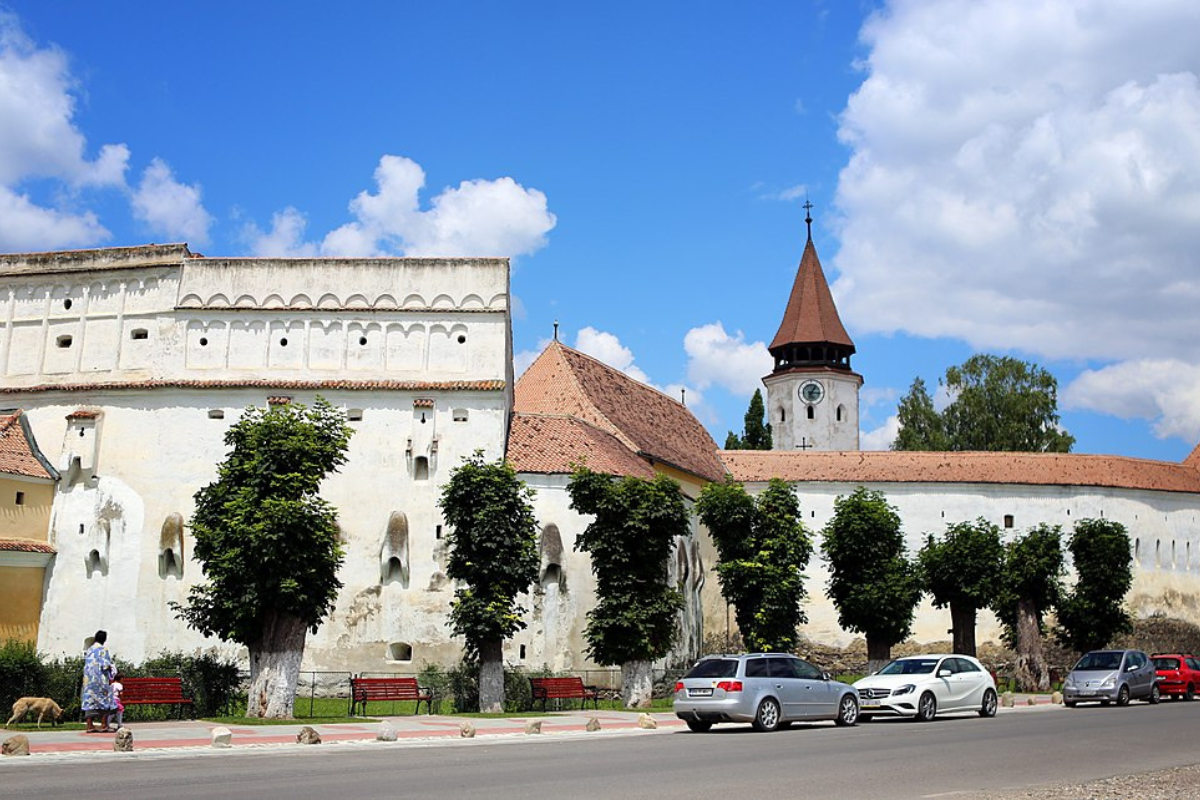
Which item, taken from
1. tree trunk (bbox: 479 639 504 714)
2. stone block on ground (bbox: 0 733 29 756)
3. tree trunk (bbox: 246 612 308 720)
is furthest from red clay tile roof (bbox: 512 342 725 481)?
stone block on ground (bbox: 0 733 29 756)

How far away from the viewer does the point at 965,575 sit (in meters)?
42.9

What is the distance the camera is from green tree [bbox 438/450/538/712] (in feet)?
97.6

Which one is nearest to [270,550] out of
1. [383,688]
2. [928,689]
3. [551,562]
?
[383,688]

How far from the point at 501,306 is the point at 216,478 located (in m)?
11.6

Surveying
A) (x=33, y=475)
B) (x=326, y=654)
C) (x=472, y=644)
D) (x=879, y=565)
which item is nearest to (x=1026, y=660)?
(x=879, y=565)

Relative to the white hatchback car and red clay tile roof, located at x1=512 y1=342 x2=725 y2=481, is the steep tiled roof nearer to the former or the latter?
red clay tile roof, located at x1=512 y1=342 x2=725 y2=481

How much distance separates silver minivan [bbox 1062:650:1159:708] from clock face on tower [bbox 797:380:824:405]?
53600mm

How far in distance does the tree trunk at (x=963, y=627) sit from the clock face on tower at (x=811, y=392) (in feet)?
137

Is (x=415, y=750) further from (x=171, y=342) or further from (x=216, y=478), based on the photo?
(x=171, y=342)

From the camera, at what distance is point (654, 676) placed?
131ft

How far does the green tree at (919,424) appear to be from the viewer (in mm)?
78000

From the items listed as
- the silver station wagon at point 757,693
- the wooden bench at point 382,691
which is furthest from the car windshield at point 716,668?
the wooden bench at point 382,691

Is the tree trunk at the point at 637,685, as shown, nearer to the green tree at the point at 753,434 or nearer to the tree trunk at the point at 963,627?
the tree trunk at the point at 963,627

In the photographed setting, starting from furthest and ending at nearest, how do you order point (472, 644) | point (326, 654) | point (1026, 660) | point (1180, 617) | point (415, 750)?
point (1180, 617), point (1026, 660), point (326, 654), point (472, 644), point (415, 750)
